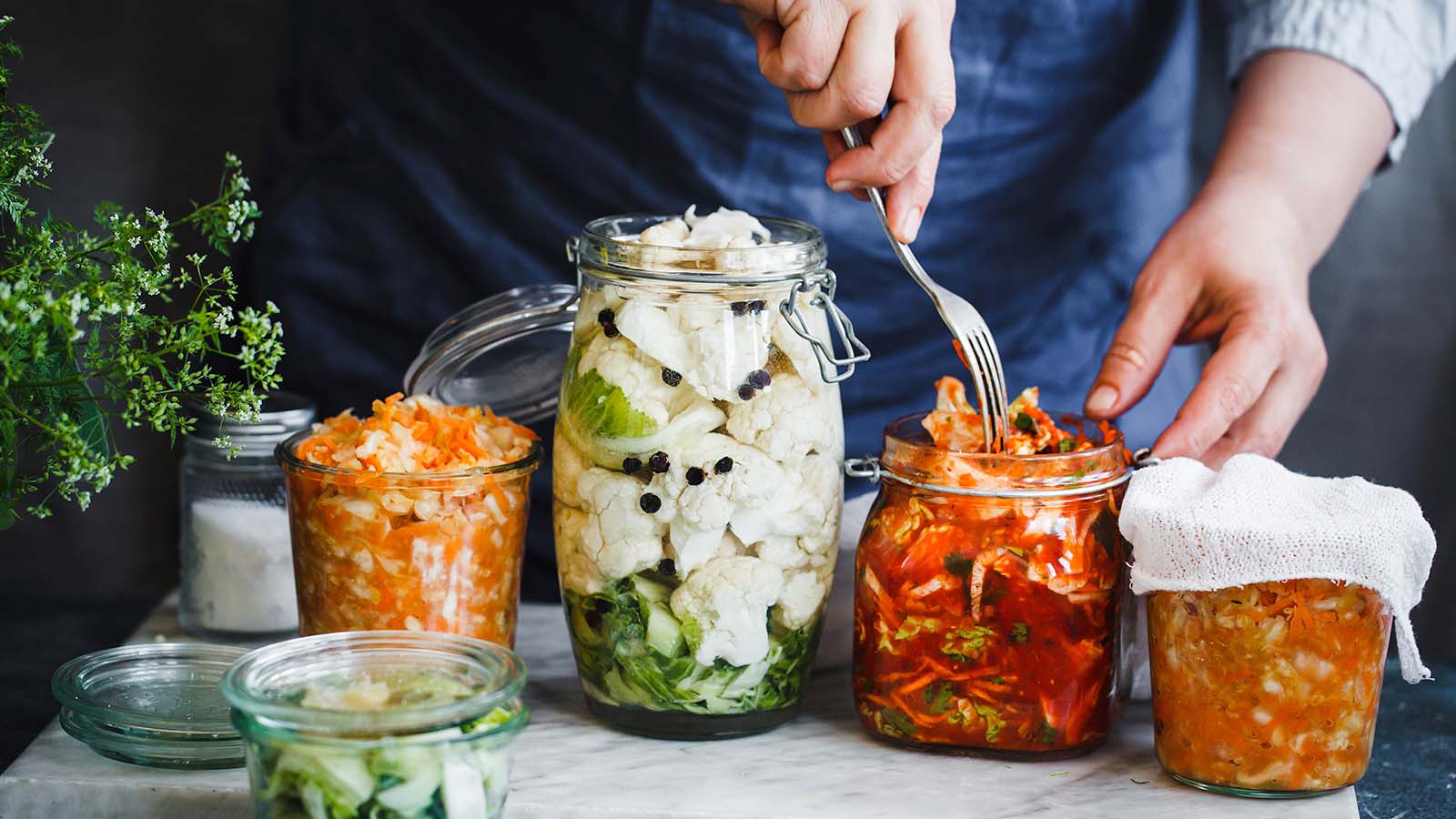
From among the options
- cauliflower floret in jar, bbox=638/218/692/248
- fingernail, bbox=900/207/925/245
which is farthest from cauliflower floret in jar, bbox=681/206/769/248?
fingernail, bbox=900/207/925/245

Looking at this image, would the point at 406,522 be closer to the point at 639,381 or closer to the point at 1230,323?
the point at 639,381

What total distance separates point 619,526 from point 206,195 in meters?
1.11

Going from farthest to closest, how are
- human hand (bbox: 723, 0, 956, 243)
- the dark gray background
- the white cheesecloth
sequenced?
the dark gray background < human hand (bbox: 723, 0, 956, 243) < the white cheesecloth

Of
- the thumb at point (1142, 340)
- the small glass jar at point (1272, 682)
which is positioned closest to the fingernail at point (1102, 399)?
the thumb at point (1142, 340)

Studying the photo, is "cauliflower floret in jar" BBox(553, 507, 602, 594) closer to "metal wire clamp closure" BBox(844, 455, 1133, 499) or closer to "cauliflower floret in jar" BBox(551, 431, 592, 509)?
"cauliflower floret in jar" BBox(551, 431, 592, 509)

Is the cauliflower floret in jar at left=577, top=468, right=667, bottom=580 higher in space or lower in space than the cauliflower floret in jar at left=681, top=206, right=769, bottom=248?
lower

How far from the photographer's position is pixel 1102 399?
44.4 inches

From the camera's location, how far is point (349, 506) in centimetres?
93

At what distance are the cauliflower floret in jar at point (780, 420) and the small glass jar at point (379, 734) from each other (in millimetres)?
220

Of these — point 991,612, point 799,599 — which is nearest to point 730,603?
point 799,599

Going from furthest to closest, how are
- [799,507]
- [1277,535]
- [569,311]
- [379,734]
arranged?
[569,311] → [799,507] → [1277,535] → [379,734]

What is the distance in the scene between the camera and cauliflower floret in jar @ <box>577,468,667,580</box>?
0.91m

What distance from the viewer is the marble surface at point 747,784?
86 centimetres

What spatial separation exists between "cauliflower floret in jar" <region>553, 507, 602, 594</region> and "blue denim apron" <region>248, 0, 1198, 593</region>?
0.44m
